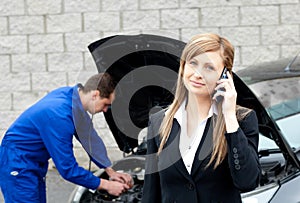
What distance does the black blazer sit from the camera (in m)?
2.71

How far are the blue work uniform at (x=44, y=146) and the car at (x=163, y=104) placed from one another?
0.25 meters

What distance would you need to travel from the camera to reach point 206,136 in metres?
2.88

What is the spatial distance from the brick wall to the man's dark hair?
3.71 meters

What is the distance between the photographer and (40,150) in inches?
174

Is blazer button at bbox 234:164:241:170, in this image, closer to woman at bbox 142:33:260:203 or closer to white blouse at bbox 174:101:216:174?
woman at bbox 142:33:260:203

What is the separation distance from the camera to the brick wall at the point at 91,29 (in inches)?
316

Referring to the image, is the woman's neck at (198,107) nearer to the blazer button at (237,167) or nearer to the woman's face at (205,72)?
the woman's face at (205,72)

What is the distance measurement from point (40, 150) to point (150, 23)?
13.2ft

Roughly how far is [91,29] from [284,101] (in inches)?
166

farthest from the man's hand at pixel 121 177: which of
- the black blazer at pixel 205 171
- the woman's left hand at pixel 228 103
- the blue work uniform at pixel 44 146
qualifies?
the woman's left hand at pixel 228 103

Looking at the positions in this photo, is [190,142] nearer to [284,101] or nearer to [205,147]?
[205,147]

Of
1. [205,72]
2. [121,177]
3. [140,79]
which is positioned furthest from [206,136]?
[121,177]

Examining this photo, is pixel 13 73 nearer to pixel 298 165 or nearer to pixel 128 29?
pixel 128 29

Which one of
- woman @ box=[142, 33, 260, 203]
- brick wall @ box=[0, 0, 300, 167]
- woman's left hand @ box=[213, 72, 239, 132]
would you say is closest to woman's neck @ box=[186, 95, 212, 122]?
woman @ box=[142, 33, 260, 203]
